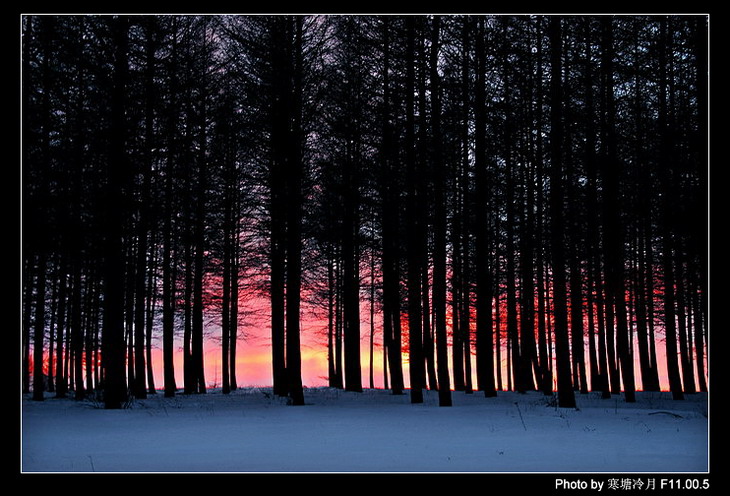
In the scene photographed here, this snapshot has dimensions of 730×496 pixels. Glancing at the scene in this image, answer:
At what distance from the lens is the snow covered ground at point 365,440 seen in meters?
7.25

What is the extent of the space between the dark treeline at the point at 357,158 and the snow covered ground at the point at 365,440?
79.7 inches

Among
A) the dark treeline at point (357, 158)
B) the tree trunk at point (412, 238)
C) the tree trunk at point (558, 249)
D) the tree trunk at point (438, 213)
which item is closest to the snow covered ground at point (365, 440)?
the tree trunk at point (558, 249)

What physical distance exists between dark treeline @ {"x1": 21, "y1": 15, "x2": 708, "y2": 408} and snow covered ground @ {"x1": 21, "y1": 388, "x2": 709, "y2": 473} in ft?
6.64

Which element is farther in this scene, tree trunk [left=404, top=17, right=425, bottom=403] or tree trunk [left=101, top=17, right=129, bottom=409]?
tree trunk [left=404, top=17, right=425, bottom=403]

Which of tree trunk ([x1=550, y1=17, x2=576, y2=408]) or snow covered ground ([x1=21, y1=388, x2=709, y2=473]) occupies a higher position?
tree trunk ([x1=550, y1=17, x2=576, y2=408])

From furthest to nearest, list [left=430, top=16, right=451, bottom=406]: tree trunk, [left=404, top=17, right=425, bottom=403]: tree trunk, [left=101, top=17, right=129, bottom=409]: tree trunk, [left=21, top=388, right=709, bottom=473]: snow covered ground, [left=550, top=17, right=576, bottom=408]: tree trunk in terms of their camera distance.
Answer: [left=404, top=17, right=425, bottom=403]: tree trunk < [left=430, top=16, right=451, bottom=406]: tree trunk < [left=101, top=17, right=129, bottom=409]: tree trunk < [left=550, top=17, right=576, bottom=408]: tree trunk < [left=21, top=388, right=709, bottom=473]: snow covered ground

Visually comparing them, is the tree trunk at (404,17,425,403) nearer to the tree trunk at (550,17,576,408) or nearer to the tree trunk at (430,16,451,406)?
the tree trunk at (430,16,451,406)

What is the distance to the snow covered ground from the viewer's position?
23.8 feet

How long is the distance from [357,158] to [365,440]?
47.2 feet

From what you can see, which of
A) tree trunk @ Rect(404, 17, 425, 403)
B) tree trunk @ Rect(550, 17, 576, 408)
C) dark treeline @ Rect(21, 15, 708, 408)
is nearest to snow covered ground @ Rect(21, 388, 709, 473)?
tree trunk @ Rect(550, 17, 576, 408)

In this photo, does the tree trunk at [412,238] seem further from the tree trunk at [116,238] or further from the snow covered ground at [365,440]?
the tree trunk at [116,238]

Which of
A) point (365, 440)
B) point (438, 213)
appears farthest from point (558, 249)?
→ point (365, 440)

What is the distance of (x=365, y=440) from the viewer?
30.6ft
